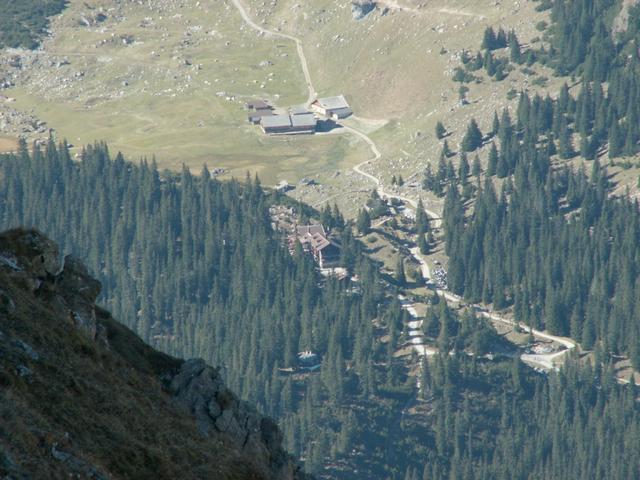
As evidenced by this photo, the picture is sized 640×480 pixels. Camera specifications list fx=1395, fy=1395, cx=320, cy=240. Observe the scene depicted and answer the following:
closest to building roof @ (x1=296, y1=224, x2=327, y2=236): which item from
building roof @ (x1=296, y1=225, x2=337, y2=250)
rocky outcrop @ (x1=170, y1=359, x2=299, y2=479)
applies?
building roof @ (x1=296, y1=225, x2=337, y2=250)

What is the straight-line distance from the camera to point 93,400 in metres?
45.4

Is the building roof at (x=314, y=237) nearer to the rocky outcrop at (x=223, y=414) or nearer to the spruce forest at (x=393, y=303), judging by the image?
the spruce forest at (x=393, y=303)

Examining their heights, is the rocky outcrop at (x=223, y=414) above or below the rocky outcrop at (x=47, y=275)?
below

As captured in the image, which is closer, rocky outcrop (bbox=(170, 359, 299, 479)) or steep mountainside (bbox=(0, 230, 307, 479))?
steep mountainside (bbox=(0, 230, 307, 479))

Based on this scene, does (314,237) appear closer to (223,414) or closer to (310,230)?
(310,230)

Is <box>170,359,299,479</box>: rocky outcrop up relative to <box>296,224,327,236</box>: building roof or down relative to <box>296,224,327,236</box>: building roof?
down

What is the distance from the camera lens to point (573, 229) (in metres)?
184

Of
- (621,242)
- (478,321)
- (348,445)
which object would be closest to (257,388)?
(348,445)

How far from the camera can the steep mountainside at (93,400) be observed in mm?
39531

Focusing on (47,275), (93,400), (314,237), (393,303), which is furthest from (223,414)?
(314,237)

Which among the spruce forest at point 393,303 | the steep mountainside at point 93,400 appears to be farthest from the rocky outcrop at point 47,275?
the spruce forest at point 393,303

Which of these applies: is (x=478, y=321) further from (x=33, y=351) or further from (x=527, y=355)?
(x=33, y=351)

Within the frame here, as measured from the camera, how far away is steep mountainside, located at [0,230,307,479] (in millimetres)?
39531

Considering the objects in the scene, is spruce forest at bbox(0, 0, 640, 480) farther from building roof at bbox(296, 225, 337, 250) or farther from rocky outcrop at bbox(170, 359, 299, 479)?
rocky outcrop at bbox(170, 359, 299, 479)
